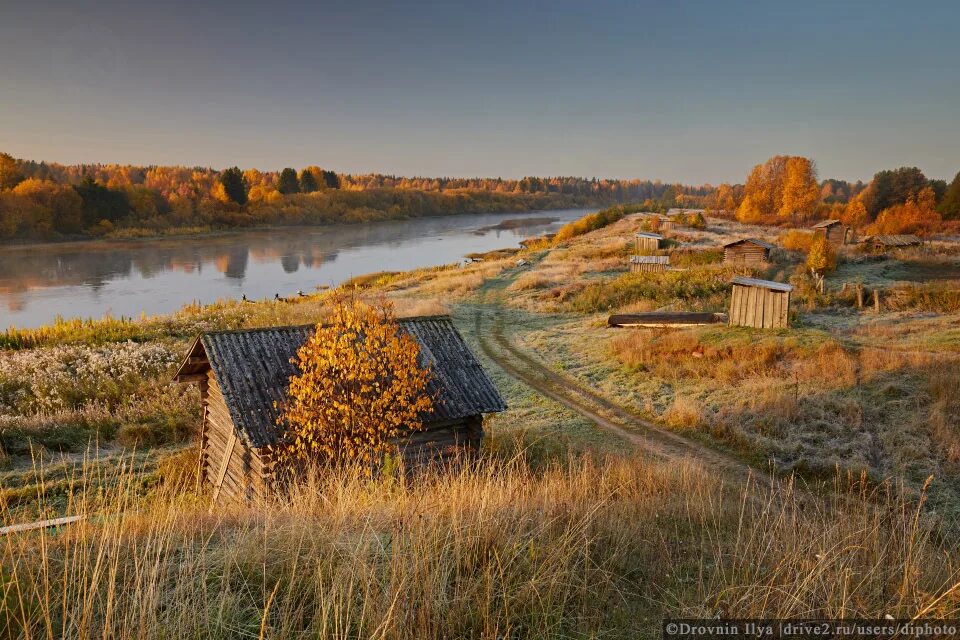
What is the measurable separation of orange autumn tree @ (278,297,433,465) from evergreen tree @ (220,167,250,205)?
95966 mm

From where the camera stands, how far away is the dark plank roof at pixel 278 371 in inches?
420

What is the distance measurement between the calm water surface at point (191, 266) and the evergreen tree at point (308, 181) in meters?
36.7

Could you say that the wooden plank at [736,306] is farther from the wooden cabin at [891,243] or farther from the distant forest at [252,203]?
the distant forest at [252,203]

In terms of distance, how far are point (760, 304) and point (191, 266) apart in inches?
2134

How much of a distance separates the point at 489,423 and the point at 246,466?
22.9ft

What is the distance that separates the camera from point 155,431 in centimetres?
1683

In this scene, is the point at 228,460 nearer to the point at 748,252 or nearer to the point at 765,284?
the point at 765,284

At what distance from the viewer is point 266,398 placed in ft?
35.9

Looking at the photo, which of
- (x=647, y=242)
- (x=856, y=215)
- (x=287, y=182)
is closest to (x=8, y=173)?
(x=287, y=182)

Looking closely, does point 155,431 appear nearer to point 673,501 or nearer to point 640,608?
point 673,501

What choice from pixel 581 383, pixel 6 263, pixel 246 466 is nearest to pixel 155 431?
pixel 246 466

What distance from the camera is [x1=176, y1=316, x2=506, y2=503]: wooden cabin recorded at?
1068 centimetres

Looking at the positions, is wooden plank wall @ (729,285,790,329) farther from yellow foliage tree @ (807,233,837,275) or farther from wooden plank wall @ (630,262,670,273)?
wooden plank wall @ (630,262,670,273)

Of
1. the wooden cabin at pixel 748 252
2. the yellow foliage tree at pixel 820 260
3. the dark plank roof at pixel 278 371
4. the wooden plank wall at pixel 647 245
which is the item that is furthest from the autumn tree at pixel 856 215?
the dark plank roof at pixel 278 371
